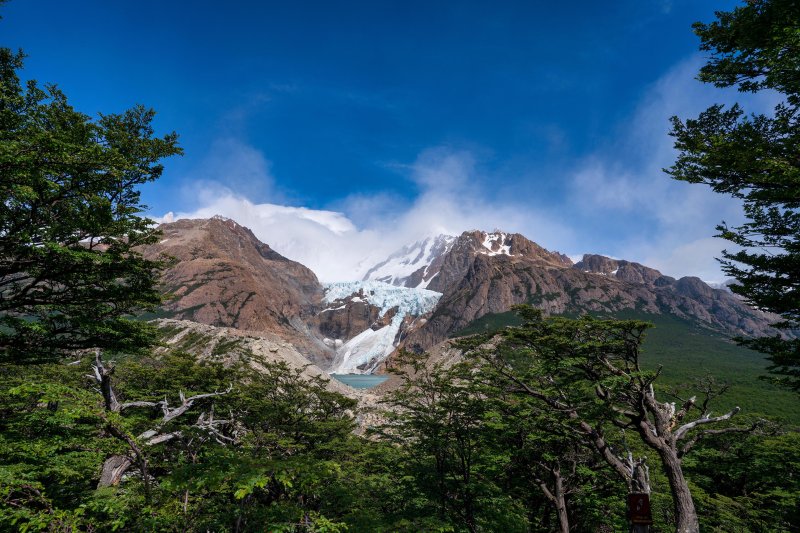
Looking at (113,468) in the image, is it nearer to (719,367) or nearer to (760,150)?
(760,150)

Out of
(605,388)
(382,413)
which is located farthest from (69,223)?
(605,388)

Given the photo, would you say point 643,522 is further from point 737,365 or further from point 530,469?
point 737,365

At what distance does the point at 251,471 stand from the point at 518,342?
1410cm

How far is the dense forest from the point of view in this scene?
A: 9227mm

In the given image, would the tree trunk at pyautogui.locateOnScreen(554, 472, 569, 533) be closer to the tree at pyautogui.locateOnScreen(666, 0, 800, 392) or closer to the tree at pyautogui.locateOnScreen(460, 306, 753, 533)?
the tree at pyautogui.locateOnScreen(460, 306, 753, 533)

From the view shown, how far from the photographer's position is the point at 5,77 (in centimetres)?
1279

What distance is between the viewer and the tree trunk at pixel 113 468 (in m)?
12.2

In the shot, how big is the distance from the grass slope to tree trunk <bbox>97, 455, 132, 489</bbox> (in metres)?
21.9

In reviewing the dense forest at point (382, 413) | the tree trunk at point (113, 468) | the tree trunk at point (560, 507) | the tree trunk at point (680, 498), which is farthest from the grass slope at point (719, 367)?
the tree trunk at point (113, 468)

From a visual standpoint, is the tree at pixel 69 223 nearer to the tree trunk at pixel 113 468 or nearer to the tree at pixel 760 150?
the tree trunk at pixel 113 468

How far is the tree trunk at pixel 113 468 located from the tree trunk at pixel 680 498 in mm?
19328

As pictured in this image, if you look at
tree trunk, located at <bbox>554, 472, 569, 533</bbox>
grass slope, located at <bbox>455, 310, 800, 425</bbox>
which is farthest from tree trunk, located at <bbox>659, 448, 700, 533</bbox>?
tree trunk, located at <bbox>554, 472, 569, 533</bbox>

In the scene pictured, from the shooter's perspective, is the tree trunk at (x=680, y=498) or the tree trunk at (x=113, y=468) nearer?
the tree trunk at (x=113, y=468)

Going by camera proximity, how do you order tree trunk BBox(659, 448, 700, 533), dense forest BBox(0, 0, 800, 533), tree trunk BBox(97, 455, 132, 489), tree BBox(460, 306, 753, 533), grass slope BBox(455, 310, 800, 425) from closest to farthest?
dense forest BBox(0, 0, 800, 533) → tree trunk BBox(97, 455, 132, 489) → tree trunk BBox(659, 448, 700, 533) → tree BBox(460, 306, 753, 533) → grass slope BBox(455, 310, 800, 425)
